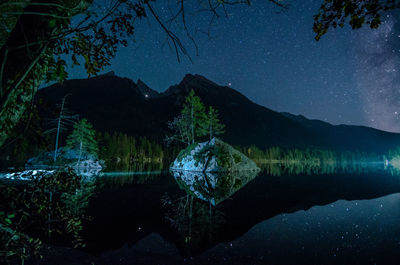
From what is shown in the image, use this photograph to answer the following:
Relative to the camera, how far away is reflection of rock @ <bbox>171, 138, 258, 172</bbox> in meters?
26.7

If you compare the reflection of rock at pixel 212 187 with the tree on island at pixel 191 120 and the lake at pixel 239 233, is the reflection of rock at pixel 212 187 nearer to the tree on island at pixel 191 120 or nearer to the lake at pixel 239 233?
the lake at pixel 239 233

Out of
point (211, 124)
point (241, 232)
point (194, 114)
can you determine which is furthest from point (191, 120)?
point (241, 232)

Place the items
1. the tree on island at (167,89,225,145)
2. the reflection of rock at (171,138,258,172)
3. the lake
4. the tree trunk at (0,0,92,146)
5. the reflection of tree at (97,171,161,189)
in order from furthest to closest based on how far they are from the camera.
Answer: the tree on island at (167,89,225,145)
the reflection of rock at (171,138,258,172)
the reflection of tree at (97,171,161,189)
the lake
the tree trunk at (0,0,92,146)

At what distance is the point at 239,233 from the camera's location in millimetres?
5988

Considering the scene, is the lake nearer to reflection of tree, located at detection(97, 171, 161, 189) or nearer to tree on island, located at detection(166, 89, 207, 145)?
reflection of tree, located at detection(97, 171, 161, 189)

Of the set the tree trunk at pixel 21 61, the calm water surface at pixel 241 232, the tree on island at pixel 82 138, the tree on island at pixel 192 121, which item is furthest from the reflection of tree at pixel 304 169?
the tree on island at pixel 82 138

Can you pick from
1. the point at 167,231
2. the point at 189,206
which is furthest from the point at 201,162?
the point at 167,231

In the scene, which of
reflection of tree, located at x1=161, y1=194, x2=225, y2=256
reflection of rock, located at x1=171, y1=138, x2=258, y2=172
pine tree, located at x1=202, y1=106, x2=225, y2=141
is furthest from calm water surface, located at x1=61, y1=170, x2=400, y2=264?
pine tree, located at x1=202, y1=106, x2=225, y2=141

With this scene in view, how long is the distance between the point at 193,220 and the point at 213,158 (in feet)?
66.3

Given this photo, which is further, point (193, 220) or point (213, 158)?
point (213, 158)

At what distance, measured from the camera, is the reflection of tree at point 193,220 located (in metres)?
5.28

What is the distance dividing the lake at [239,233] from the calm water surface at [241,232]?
17mm

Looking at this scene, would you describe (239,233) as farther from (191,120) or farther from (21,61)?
(191,120)

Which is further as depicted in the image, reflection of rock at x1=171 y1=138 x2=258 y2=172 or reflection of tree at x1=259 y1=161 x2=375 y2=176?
reflection of tree at x1=259 y1=161 x2=375 y2=176
